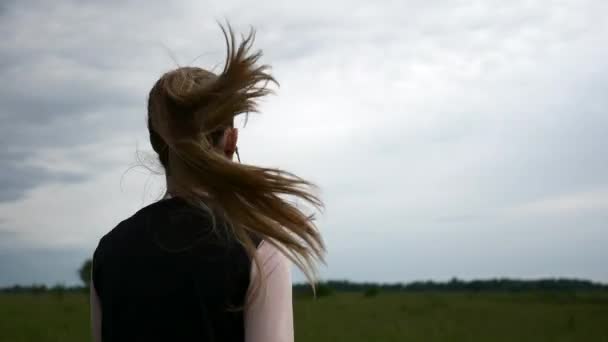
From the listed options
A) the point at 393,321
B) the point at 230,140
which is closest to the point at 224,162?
the point at 230,140

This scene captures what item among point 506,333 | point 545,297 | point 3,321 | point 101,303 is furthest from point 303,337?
point 545,297

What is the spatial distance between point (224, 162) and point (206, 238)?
0.27 m

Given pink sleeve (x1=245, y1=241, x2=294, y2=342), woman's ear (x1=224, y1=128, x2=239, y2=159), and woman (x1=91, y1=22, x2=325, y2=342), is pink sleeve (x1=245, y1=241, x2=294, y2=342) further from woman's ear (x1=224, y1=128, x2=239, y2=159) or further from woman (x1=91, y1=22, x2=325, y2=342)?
woman's ear (x1=224, y1=128, x2=239, y2=159)

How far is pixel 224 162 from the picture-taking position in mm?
2332

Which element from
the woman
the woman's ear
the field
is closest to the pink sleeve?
the woman

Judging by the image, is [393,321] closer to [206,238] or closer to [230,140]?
[230,140]

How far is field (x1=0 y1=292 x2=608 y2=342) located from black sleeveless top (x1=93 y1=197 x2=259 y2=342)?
935cm

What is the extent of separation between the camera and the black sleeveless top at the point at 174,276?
7.10ft

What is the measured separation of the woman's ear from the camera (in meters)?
2.42

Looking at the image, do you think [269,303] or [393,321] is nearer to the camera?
[269,303]

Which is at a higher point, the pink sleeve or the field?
the pink sleeve

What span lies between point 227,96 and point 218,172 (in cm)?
24

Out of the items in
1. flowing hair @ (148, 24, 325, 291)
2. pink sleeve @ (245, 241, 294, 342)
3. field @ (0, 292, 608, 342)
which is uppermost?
flowing hair @ (148, 24, 325, 291)

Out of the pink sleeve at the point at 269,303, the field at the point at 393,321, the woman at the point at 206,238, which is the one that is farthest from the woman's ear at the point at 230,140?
the field at the point at 393,321
